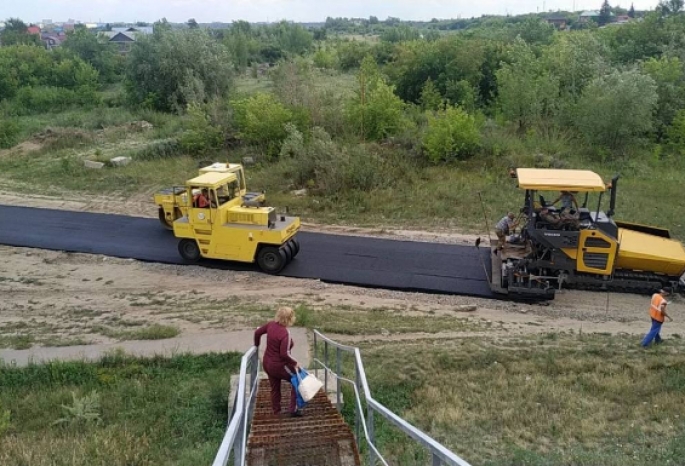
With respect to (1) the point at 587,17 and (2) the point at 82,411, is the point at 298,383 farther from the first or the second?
(1) the point at 587,17

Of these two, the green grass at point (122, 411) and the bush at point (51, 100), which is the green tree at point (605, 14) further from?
the green grass at point (122, 411)

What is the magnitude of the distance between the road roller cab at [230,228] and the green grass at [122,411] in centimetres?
499

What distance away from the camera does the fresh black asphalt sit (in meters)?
14.4

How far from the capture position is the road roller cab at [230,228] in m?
14.9

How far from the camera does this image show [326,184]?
2097 cm

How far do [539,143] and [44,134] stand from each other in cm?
2462

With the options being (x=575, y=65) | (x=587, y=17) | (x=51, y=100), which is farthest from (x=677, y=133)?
(x=587, y=17)

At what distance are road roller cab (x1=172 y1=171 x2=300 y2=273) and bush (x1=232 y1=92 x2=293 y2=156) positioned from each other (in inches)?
412

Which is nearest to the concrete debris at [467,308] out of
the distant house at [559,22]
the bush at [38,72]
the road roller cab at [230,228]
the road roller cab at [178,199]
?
the road roller cab at [230,228]

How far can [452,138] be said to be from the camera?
2303cm

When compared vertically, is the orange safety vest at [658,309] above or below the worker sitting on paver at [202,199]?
below

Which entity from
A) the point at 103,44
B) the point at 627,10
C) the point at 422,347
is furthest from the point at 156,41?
the point at 627,10

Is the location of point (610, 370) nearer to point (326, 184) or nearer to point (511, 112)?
point (326, 184)

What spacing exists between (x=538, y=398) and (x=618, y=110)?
1803 centimetres
